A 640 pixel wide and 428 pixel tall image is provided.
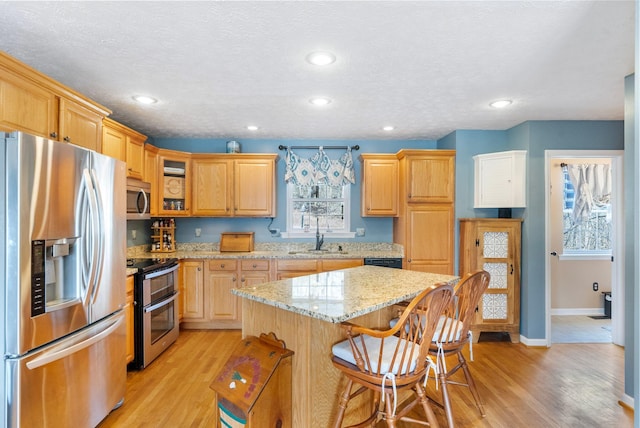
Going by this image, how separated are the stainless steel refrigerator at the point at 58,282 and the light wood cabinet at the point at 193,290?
5.37 feet

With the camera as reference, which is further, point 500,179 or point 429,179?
point 429,179

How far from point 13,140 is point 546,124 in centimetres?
447

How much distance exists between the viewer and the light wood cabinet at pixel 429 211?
3.88m

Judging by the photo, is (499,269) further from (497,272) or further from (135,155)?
(135,155)

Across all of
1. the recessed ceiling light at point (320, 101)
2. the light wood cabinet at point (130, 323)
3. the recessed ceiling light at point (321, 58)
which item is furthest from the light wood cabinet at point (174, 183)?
the recessed ceiling light at point (321, 58)

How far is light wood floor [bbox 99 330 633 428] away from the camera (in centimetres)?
218

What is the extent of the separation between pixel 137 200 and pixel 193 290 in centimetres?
128

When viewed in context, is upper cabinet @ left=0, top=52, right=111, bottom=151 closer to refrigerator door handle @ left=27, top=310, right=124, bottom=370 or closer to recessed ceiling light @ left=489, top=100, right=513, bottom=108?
refrigerator door handle @ left=27, top=310, right=124, bottom=370

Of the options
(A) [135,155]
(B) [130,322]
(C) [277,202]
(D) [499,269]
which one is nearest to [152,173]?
(A) [135,155]

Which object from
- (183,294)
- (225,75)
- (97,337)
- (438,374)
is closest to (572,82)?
(438,374)

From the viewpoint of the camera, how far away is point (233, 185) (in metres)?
4.14

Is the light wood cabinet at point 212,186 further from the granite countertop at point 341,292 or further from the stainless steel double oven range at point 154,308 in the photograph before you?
the granite countertop at point 341,292

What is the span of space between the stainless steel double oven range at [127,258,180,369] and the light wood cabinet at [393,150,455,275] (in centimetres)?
273

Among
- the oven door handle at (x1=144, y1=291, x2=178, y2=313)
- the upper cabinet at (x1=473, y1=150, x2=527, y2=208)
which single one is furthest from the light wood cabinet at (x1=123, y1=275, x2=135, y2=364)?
the upper cabinet at (x1=473, y1=150, x2=527, y2=208)
